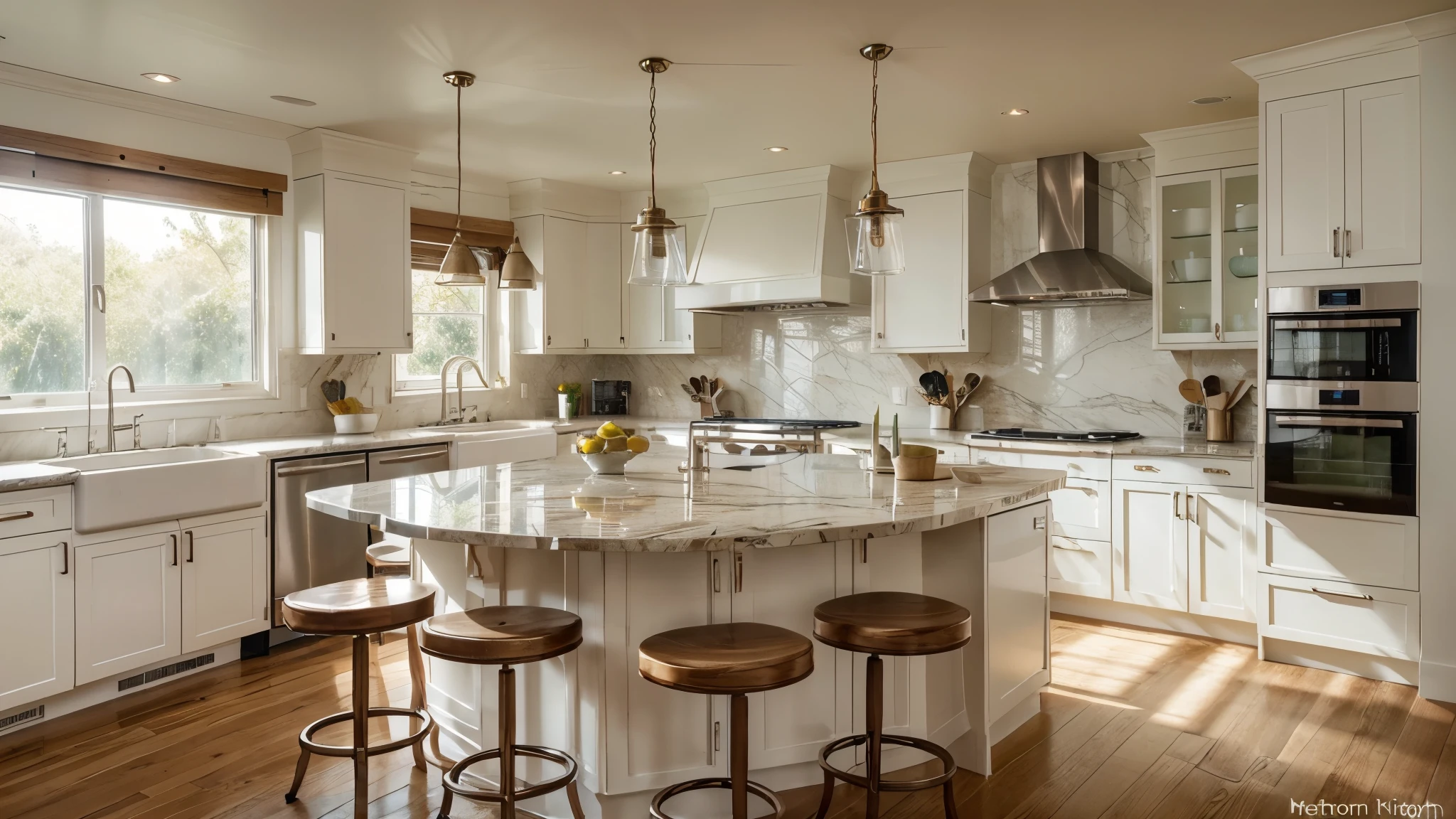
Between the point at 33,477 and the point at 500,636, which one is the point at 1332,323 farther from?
the point at 33,477

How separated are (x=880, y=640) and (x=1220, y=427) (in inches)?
123

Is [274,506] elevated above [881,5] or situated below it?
below

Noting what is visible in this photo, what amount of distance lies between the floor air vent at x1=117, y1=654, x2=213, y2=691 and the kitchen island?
5.01 ft

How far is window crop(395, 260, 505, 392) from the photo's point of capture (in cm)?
564

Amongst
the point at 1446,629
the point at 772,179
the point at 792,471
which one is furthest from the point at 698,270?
the point at 1446,629

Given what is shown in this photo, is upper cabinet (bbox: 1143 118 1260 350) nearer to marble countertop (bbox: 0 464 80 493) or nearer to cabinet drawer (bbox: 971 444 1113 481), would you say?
cabinet drawer (bbox: 971 444 1113 481)

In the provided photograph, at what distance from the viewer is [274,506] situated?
4.10 meters

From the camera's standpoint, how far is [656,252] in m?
3.07

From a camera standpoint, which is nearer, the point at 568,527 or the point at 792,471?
the point at 568,527

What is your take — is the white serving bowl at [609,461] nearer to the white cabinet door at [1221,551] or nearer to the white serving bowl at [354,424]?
the white serving bowl at [354,424]

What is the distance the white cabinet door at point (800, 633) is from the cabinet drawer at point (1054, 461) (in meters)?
2.05

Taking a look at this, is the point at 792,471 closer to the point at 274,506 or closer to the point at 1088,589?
the point at 1088,589

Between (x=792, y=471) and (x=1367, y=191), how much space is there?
2.52 meters

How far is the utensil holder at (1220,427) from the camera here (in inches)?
179
